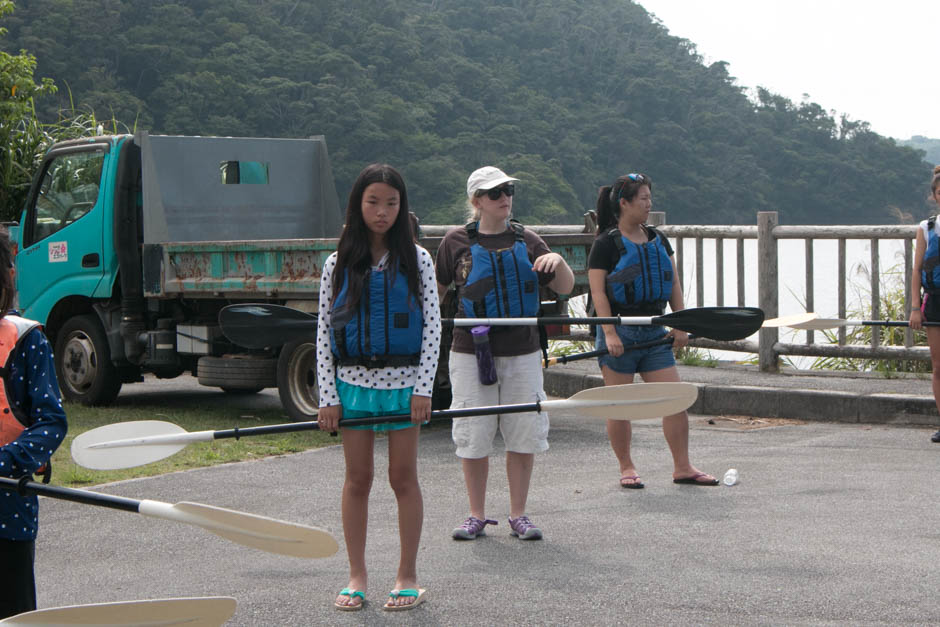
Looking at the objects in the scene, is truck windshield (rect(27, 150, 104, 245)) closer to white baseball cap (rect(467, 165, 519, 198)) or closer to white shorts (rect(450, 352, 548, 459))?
white baseball cap (rect(467, 165, 519, 198))

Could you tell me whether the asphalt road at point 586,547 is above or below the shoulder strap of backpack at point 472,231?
below

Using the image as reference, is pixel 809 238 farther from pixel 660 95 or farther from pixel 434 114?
pixel 660 95

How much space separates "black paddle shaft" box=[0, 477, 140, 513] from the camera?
127 inches

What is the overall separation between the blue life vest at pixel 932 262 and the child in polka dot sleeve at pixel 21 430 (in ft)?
20.2

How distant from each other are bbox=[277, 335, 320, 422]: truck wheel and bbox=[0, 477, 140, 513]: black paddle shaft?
19.8ft

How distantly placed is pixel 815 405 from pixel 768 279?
1821 mm

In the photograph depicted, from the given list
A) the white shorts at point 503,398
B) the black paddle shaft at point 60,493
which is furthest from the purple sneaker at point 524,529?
the black paddle shaft at point 60,493

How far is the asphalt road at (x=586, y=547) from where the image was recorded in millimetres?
4508

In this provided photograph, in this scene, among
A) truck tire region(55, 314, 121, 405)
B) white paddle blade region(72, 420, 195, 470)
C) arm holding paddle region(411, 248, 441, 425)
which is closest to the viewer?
white paddle blade region(72, 420, 195, 470)

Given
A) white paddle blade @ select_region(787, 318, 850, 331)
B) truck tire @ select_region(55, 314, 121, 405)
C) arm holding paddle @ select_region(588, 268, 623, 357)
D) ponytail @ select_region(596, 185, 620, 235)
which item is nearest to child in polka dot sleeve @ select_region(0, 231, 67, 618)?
arm holding paddle @ select_region(588, 268, 623, 357)

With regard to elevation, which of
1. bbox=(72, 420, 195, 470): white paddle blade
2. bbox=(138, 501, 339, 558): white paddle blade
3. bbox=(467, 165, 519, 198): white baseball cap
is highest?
bbox=(467, 165, 519, 198): white baseball cap

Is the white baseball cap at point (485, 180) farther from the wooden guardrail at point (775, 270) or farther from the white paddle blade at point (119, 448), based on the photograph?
the wooden guardrail at point (775, 270)

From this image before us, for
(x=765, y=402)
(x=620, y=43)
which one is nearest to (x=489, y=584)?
(x=765, y=402)

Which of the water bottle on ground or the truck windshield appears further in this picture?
the truck windshield
